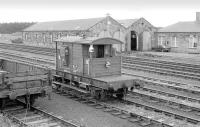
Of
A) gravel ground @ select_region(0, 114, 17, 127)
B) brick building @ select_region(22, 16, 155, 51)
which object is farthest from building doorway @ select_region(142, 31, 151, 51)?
gravel ground @ select_region(0, 114, 17, 127)

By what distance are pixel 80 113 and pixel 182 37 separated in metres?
29.1

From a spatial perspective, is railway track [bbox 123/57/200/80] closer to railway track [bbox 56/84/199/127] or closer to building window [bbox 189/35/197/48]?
railway track [bbox 56/84/199/127]

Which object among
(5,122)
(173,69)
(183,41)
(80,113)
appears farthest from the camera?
(183,41)

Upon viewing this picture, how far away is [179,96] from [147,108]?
2694 millimetres

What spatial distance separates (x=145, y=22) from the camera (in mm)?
41906

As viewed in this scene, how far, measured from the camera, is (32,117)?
37.3 ft

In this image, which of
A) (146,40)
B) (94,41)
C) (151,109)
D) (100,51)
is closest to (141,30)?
(146,40)

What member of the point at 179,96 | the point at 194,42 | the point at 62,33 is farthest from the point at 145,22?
the point at 179,96

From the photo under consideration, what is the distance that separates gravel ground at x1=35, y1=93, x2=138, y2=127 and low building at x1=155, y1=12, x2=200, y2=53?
1040 inches

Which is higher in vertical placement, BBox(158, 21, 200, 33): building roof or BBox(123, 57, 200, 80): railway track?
BBox(158, 21, 200, 33): building roof

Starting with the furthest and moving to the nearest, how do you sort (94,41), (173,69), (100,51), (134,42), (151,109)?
(134,42), (173,69), (100,51), (94,41), (151,109)

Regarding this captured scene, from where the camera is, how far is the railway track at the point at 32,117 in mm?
10547

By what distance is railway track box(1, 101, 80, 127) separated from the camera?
10.5 meters

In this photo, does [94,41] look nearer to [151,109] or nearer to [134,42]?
[151,109]
